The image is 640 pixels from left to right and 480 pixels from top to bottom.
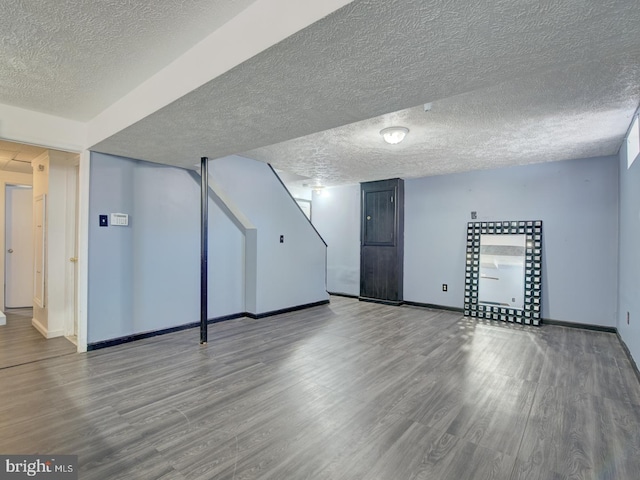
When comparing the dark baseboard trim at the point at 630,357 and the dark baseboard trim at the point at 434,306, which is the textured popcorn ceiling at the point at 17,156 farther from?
the dark baseboard trim at the point at 630,357

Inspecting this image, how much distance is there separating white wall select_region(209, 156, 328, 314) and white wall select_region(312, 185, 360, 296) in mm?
1248

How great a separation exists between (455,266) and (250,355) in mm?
3877

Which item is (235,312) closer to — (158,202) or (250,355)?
(250,355)

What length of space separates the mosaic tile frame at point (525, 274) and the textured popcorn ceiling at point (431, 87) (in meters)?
1.23

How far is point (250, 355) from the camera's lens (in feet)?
10.6

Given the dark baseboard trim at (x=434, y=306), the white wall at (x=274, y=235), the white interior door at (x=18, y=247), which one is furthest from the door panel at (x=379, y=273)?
the white interior door at (x=18, y=247)

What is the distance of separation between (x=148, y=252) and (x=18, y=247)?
335 centimetres

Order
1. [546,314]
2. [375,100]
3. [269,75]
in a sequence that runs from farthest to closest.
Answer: [546,314]
[375,100]
[269,75]

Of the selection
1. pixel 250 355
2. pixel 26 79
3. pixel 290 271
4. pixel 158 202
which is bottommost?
pixel 250 355

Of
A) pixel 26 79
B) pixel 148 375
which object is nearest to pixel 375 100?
pixel 26 79

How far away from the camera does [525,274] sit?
479cm

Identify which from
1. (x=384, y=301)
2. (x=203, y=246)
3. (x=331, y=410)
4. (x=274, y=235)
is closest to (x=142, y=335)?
(x=203, y=246)

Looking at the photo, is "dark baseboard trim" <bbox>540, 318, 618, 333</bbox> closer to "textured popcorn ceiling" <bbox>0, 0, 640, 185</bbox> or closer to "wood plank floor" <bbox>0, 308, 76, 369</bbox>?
"textured popcorn ceiling" <bbox>0, 0, 640, 185</bbox>

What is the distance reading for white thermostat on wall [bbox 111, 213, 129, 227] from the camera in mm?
3473
